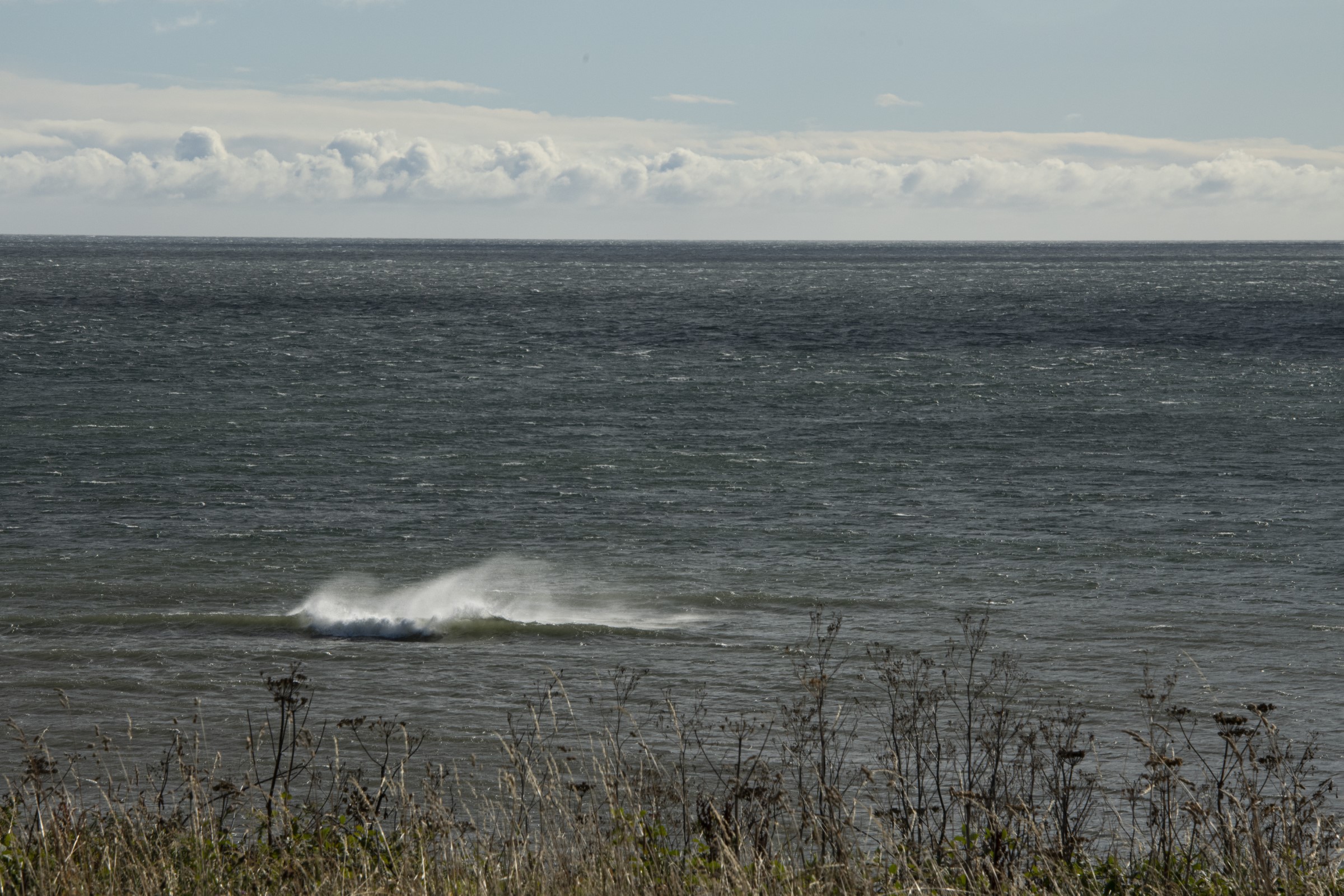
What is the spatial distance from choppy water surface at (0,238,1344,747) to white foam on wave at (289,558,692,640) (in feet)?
0.27

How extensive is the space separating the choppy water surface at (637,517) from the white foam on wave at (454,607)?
83mm

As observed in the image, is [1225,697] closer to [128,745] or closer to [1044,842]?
[1044,842]

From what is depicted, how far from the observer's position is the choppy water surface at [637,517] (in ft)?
54.7

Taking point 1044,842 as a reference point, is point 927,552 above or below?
below

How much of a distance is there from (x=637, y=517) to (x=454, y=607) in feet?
28.0

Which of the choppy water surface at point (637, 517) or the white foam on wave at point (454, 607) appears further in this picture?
the white foam on wave at point (454, 607)

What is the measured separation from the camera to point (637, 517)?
27.2 meters

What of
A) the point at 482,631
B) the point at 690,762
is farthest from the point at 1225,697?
the point at 482,631

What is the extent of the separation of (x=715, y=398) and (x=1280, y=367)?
29.8m

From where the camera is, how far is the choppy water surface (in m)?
Answer: 16.7

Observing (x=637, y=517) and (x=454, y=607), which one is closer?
(x=454, y=607)

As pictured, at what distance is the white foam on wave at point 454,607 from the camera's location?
1811cm

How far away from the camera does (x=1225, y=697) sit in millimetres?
14852

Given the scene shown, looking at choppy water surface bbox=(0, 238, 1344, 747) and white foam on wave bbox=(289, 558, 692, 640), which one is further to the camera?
white foam on wave bbox=(289, 558, 692, 640)
